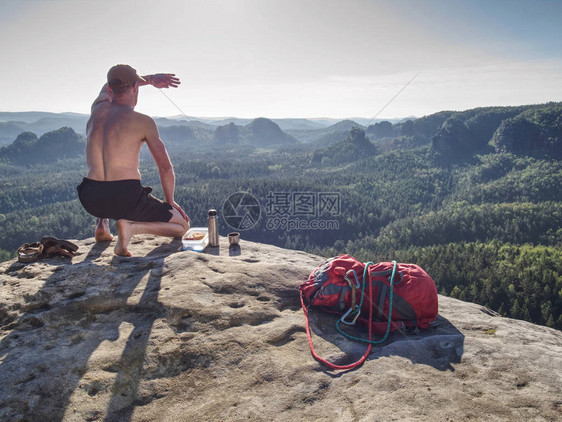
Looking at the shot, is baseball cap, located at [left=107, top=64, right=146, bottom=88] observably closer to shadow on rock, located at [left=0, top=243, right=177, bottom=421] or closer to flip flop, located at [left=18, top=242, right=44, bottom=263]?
shadow on rock, located at [left=0, top=243, right=177, bottom=421]

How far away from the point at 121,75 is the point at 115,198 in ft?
9.18

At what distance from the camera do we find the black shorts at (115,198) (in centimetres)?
768

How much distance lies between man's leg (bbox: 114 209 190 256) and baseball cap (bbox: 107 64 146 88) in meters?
3.20

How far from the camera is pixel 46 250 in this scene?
26.0ft

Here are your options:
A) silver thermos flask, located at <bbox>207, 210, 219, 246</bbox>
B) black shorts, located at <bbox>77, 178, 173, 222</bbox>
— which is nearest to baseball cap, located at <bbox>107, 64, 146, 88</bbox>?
black shorts, located at <bbox>77, 178, 173, 222</bbox>

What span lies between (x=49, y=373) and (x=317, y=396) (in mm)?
3329

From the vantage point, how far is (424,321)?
5.58m

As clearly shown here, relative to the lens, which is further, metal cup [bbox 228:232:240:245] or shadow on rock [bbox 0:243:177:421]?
metal cup [bbox 228:232:240:245]

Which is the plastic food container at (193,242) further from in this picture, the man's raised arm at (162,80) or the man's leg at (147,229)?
the man's raised arm at (162,80)

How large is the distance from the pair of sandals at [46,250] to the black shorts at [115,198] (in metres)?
1.16

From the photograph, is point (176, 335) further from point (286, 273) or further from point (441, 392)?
point (441, 392)

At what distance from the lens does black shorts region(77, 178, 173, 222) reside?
768 centimetres

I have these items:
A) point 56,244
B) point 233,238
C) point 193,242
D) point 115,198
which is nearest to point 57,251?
point 56,244

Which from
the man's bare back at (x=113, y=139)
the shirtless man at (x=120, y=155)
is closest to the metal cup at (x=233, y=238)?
the shirtless man at (x=120, y=155)
